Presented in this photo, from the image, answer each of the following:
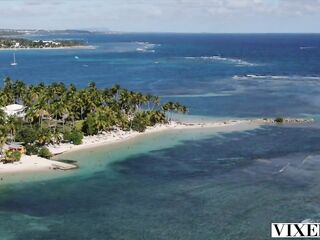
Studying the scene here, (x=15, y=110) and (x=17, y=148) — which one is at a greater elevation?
(x=15, y=110)

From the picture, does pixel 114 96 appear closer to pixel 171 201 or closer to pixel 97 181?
pixel 97 181

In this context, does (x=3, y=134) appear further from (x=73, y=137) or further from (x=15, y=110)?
(x=15, y=110)

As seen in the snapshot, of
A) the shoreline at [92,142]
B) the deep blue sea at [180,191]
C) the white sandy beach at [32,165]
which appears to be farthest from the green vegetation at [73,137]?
the white sandy beach at [32,165]

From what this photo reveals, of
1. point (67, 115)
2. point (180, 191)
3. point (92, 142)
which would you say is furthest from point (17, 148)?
point (180, 191)

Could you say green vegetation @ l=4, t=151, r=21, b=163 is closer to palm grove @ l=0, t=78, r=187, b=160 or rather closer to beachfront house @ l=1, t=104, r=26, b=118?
palm grove @ l=0, t=78, r=187, b=160

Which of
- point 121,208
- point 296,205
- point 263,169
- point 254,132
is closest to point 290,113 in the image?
point 254,132

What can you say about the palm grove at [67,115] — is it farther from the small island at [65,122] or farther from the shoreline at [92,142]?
the shoreline at [92,142]
